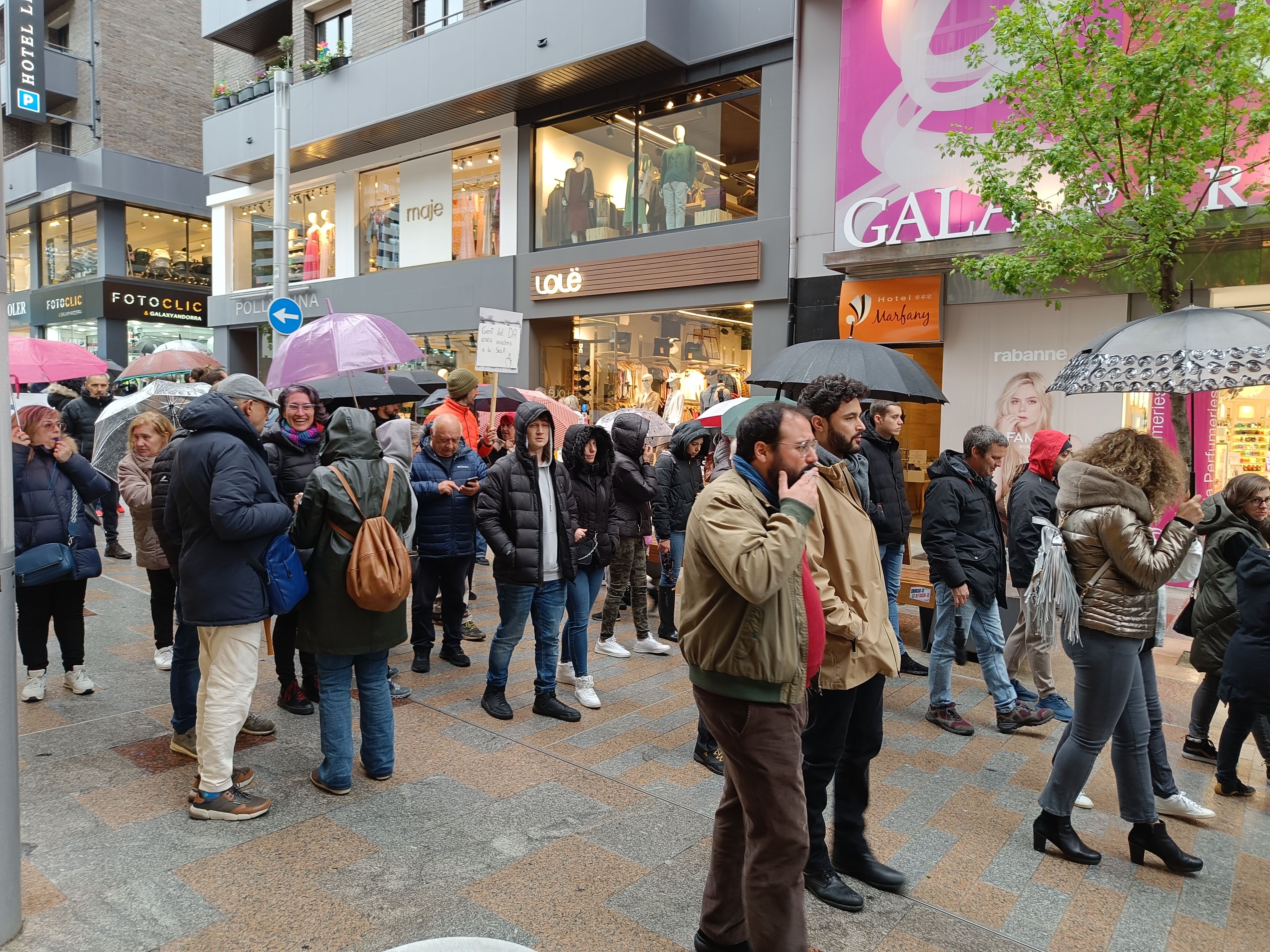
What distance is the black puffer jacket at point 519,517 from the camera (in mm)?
5531

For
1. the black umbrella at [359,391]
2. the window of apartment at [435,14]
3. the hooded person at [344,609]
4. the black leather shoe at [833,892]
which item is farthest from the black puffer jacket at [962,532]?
the window of apartment at [435,14]

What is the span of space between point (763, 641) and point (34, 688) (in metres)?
5.34

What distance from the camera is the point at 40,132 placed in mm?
29281

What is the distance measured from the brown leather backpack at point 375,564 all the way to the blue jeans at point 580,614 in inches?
66.4

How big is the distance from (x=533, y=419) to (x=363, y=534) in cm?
161

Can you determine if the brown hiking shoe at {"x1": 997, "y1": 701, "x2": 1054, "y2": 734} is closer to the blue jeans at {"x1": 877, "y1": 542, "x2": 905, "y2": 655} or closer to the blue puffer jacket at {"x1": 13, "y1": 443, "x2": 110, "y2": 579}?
the blue jeans at {"x1": 877, "y1": 542, "x2": 905, "y2": 655}

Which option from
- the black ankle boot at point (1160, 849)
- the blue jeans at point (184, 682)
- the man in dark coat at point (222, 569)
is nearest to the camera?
the black ankle boot at point (1160, 849)

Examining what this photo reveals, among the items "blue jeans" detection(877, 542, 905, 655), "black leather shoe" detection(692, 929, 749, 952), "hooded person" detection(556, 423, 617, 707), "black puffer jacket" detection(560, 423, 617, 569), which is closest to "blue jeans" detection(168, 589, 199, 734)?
"hooded person" detection(556, 423, 617, 707)

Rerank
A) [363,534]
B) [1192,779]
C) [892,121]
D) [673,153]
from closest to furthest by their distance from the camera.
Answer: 1. [363,534]
2. [1192,779]
3. [892,121]
4. [673,153]

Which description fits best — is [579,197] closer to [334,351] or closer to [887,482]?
[334,351]

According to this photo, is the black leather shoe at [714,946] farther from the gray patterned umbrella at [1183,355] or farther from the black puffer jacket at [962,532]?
the gray patterned umbrella at [1183,355]

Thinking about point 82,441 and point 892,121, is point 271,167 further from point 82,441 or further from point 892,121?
point 892,121

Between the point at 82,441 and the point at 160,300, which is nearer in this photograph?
the point at 82,441

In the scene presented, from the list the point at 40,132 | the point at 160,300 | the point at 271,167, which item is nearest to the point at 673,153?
the point at 271,167
